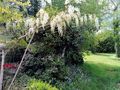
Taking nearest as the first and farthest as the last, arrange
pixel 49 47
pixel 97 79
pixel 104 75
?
pixel 49 47 → pixel 97 79 → pixel 104 75

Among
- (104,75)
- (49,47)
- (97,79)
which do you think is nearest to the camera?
(49,47)

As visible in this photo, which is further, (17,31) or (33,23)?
(17,31)

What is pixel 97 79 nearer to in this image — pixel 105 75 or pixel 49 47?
pixel 105 75

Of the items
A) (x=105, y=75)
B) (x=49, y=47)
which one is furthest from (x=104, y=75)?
(x=49, y=47)

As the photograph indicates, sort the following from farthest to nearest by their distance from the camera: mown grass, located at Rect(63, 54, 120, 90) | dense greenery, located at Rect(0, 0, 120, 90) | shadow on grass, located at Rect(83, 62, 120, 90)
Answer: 1. shadow on grass, located at Rect(83, 62, 120, 90)
2. mown grass, located at Rect(63, 54, 120, 90)
3. dense greenery, located at Rect(0, 0, 120, 90)

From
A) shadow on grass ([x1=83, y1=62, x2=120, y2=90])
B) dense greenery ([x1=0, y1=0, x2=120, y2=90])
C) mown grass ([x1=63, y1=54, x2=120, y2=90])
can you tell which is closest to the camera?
dense greenery ([x1=0, y1=0, x2=120, y2=90])

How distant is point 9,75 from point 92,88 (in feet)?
11.3

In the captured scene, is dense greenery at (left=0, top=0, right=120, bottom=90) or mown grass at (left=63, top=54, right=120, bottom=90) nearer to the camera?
dense greenery at (left=0, top=0, right=120, bottom=90)

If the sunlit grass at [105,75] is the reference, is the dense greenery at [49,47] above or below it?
above

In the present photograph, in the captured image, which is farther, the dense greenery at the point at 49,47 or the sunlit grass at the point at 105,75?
the sunlit grass at the point at 105,75

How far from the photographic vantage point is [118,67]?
58.0 ft

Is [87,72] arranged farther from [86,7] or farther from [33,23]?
[86,7]

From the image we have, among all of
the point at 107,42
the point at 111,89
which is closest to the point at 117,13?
the point at 107,42

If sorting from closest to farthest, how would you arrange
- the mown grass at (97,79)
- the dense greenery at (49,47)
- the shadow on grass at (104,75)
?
1. the dense greenery at (49,47)
2. the mown grass at (97,79)
3. the shadow on grass at (104,75)
